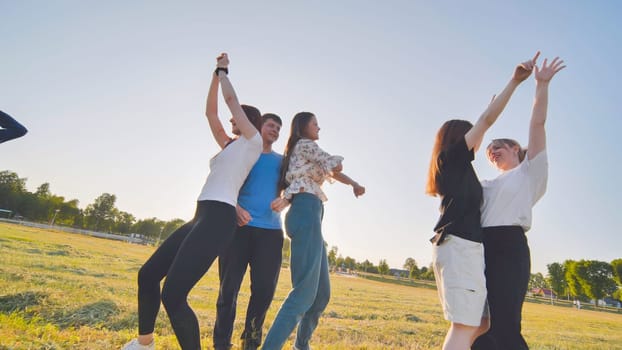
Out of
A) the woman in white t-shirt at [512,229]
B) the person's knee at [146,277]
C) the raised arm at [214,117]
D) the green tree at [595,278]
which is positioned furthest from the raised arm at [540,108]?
the green tree at [595,278]

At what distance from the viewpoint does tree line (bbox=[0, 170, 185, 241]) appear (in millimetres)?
75500

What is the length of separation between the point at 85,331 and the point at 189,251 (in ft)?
8.55

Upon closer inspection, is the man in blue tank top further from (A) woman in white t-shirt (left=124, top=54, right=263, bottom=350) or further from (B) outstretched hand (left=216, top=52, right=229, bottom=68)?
(B) outstretched hand (left=216, top=52, right=229, bottom=68)

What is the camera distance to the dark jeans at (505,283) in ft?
8.57

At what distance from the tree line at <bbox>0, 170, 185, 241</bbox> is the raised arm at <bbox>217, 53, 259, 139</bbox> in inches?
3252

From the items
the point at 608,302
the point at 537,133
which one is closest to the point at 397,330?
the point at 537,133

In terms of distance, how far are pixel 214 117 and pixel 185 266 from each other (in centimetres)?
185

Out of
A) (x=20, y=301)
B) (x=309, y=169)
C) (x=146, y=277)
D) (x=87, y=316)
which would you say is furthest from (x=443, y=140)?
(x=20, y=301)

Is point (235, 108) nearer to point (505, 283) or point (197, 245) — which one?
point (197, 245)

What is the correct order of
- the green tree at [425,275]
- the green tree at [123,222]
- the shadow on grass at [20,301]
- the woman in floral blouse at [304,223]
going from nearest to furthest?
the woman in floral blouse at [304,223] → the shadow on grass at [20,301] → the green tree at [123,222] → the green tree at [425,275]

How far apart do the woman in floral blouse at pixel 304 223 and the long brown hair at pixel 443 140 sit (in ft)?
2.42

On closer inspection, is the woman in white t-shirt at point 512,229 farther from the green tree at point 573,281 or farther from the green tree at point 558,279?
the green tree at point 558,279

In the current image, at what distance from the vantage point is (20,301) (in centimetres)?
495

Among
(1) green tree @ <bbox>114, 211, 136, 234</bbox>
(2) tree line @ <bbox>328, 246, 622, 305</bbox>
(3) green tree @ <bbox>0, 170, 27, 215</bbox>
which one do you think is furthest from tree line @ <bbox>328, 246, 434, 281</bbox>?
(3) green tree @ <bbox>0, 170, 27, 215</bbox>
